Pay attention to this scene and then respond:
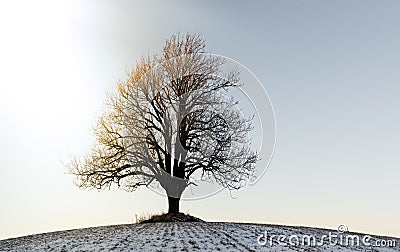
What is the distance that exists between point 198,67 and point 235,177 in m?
7.84

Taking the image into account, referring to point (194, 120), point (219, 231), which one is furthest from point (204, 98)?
point (219, 231)

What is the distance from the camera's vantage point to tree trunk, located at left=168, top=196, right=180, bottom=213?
1049 inches

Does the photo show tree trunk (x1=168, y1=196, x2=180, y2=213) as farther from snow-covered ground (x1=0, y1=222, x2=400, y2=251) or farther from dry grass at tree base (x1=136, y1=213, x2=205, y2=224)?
snow-covered ground (x1=0, y1=222, x2=400, y2=251)

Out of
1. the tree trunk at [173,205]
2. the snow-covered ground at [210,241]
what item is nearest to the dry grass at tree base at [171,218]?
the tree trunk at [173,205]

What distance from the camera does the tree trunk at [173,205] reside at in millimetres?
26656

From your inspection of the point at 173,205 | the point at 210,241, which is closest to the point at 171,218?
the point at 173,205

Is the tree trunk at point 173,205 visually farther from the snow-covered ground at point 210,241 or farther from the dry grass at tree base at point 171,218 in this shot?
the snow-covered ground at point 210,241

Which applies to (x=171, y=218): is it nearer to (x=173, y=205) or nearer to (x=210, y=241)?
(x=173, y=205)

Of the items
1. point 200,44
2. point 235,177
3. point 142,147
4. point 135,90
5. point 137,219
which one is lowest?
point 137,219

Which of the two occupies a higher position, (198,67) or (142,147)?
(198,67)

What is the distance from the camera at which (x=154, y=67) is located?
2866 centimetres

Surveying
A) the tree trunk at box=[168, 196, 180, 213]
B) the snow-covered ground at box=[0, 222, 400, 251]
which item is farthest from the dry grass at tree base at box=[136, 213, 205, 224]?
the snow-covered ground at box=[0, 222, 400, 251]

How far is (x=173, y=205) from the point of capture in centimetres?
2675

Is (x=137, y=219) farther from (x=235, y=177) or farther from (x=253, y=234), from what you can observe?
(x=253, y=234)
